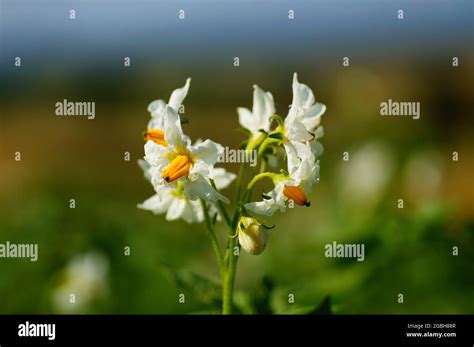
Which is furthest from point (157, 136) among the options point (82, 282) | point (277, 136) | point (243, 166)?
point (82, 282)

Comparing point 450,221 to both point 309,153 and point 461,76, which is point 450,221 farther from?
point 461,76

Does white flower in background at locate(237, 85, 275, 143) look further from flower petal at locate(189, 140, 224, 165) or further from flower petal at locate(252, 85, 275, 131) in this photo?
flower petal at locate(189, 140, 224, 165)

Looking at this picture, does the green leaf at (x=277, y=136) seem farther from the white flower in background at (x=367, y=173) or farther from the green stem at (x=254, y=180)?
the white flower in background at (x=367, y=173)

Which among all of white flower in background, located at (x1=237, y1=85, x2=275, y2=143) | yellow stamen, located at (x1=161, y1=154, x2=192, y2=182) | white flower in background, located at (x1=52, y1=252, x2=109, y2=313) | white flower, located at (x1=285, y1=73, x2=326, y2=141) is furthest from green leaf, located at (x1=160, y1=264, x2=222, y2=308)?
white flower in background, located at (x1=52, y1=252, x2=109, y2=313)

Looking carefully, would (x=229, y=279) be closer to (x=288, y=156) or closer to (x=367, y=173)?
(x=288, y=156)

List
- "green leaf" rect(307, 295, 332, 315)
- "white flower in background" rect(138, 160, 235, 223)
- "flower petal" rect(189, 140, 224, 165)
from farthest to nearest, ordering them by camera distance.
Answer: "white flower in background" rect(138, 160, 235, 223) → "green leaf" rect(307, 295, 332, 315) → "flower petal" rect(189, 140, 224, 165)
